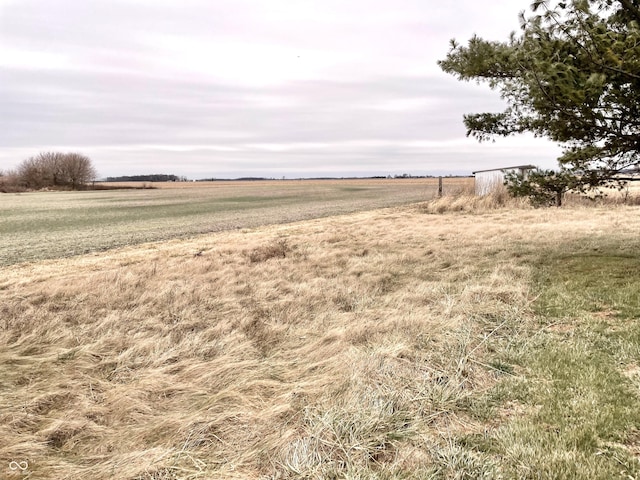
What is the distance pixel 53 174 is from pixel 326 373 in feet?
365

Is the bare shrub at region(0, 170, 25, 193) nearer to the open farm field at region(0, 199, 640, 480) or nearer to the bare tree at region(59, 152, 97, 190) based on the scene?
the bare tree at region(59, 152, 97, 190)

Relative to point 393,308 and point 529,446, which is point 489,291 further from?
point 529,446

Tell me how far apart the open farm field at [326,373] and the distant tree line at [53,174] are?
10310 centimetres

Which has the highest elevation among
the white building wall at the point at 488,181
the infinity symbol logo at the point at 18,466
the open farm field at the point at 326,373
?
the white building wall at the point at 488,181

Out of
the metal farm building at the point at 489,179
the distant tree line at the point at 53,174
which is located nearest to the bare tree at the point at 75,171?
the distant tree line at the point at 53,174

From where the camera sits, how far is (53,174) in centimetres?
9481

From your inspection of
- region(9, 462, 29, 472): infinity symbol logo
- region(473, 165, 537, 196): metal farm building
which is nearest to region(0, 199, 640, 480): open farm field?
region(9, 462, 29, 472): infinity symbol logo

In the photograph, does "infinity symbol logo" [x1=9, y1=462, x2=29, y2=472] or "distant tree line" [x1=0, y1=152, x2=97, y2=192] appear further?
"distant tree line" [x1=0, y1=152, x2=97, y2=192]

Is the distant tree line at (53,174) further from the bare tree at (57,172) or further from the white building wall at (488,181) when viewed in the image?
the white building wall at (488,181)

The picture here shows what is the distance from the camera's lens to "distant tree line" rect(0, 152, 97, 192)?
91.9 m

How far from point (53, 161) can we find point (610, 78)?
115 meters

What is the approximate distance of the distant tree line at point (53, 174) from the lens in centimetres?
9194

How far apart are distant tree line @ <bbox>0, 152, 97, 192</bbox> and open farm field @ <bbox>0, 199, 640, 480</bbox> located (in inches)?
4059

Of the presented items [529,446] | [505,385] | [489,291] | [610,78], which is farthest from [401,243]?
[529,446]
